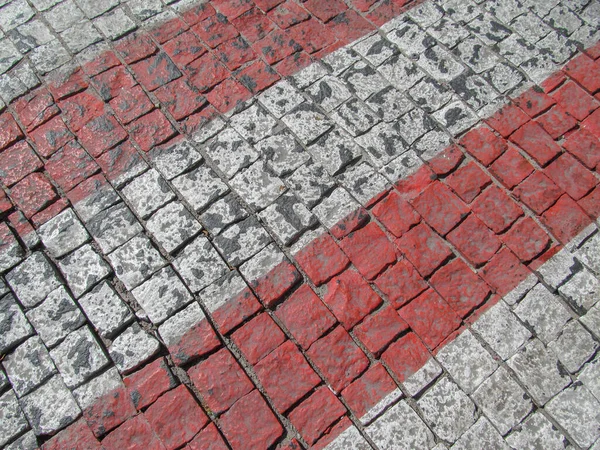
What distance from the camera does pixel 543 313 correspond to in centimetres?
309

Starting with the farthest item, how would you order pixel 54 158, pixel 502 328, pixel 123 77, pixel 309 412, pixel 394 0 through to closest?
1. pixel 394 0
2. pixel 123 77
3. pixel 54 158
4. pixel 502 328
5. pixel 309 412

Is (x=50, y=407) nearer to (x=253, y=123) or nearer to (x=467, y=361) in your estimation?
(x=253, y=123)

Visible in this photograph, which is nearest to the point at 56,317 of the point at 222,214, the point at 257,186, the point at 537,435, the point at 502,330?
the point at 222,214

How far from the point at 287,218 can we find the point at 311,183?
11.6 inches

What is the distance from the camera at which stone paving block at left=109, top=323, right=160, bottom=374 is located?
2.96 m

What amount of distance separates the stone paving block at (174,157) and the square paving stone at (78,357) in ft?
3.61

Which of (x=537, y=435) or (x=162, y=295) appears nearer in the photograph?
(x=537, y=435)

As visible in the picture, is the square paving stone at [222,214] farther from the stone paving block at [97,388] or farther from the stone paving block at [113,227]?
the stone paving block at [97,388]

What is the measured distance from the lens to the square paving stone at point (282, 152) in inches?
137

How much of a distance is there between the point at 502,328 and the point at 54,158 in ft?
9.85

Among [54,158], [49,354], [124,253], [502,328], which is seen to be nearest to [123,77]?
[54,158]

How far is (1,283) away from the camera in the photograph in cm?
320

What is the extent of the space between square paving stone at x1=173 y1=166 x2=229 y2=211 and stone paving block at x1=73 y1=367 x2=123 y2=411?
1.09 metres

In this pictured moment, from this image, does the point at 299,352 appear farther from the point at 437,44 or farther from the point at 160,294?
the point at 437,44
